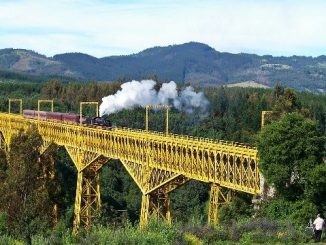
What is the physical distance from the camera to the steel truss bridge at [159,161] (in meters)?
37.3

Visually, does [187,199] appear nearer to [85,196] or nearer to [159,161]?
[85,196]

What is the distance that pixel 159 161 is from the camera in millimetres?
44688

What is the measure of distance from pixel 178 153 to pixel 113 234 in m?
21.6

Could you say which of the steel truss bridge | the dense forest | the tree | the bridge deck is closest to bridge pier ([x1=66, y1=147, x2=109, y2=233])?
the steel truss bridge

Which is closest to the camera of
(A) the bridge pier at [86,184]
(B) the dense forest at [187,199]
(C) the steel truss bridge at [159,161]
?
(B) the dense forest at [187,199]

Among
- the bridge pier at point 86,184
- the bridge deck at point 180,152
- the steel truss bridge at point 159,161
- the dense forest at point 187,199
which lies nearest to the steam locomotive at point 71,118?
the steel truss bridge at point 159,161

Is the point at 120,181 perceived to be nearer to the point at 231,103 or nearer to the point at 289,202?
the point at 231,103

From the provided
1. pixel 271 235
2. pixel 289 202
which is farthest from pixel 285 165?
pixel 271 235

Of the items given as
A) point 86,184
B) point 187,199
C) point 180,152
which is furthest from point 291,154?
point 187,199

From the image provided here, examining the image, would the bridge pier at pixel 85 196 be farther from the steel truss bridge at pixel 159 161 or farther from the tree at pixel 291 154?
the tree at pixel 291 154

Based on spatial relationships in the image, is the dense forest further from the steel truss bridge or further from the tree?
the steel truss bridge

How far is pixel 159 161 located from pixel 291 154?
1560cm

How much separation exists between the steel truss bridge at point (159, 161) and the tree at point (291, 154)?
12.3 ft

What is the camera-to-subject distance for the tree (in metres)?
30.4
